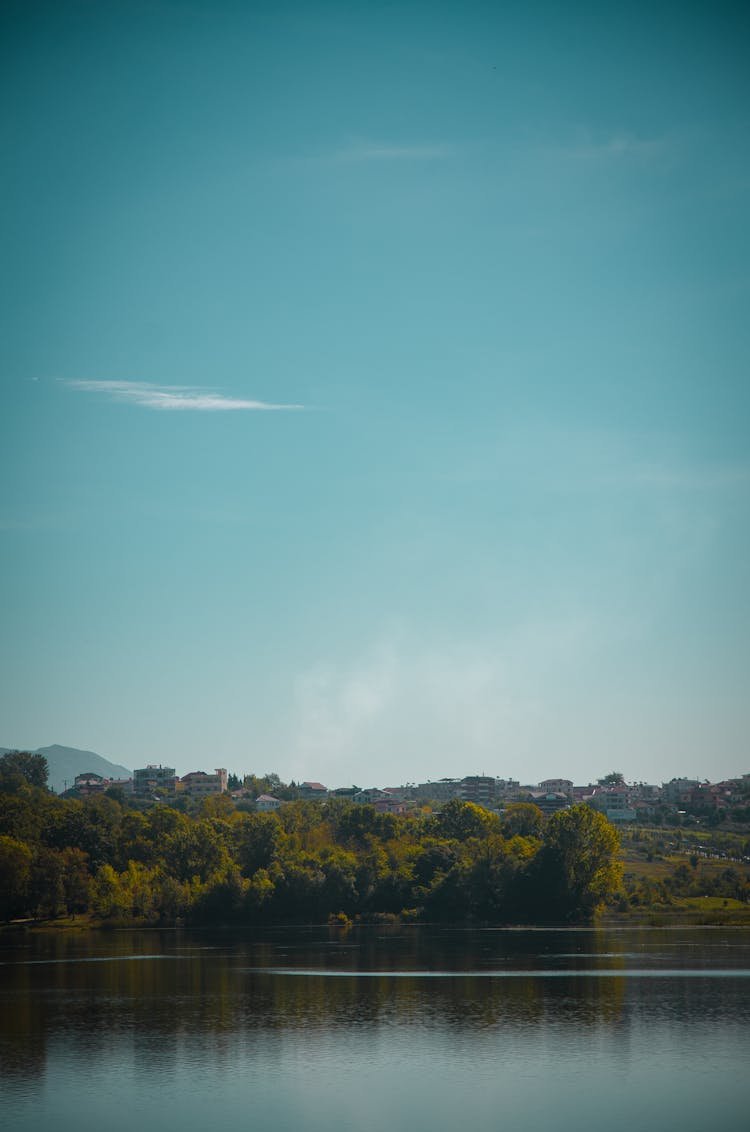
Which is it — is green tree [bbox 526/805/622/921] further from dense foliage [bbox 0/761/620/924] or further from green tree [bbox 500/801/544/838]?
green tree [bbox 500/801/544/838]

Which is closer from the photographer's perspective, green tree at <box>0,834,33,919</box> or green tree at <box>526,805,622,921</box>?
green tree at <box>0,834,33,919</box>

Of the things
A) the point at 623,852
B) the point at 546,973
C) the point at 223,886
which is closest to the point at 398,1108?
the point at 546,973

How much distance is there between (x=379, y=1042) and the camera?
50812 mm

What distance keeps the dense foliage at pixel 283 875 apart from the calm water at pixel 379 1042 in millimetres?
37860

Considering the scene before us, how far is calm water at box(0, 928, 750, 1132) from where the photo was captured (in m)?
39.6

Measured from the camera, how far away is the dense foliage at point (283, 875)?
121 meters

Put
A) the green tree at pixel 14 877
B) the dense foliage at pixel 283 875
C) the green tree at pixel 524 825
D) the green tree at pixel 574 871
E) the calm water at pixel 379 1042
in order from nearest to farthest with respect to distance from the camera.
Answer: the calm water at pixel 379 1042
the green tree at pixel 14 877
the green tree at pixel 574 871
the dense foliage at pixel 283 875
the green tree at pixel 524 825

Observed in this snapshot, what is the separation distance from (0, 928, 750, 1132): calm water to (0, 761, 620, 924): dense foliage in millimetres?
37860

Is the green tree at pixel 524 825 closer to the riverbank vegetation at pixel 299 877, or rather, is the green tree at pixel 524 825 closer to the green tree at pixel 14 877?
the riverbank vegetation at pixel 299 877

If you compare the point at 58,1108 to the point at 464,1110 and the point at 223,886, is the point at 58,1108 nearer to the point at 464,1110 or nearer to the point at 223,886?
the point at 464,1110

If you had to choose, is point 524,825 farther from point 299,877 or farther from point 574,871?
point 299,877

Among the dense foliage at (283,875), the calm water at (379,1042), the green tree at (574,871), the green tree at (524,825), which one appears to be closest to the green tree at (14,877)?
the dense foliage at (283,875)

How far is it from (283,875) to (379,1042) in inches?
2915

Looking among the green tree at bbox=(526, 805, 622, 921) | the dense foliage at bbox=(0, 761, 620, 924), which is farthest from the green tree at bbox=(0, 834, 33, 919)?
the green tree at bbox=(526, 805, 622, 921)
